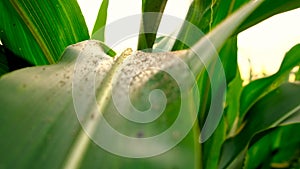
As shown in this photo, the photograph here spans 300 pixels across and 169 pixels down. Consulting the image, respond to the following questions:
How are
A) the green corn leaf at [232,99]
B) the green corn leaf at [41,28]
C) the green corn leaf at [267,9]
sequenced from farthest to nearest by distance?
1. the green corn leaf at [232,99]
2. the green corn leaf at [41,28]
3. the green corn leaf at [267,9]

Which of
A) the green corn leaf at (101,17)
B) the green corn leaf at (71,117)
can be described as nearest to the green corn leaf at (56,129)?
the green corn leaf at (71,117)

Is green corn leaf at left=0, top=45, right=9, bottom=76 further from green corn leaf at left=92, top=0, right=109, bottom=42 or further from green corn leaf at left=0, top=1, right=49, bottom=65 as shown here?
green corn leaf at left=92, top=0, right=109, bottom=42

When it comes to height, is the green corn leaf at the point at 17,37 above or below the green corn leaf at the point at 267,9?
below

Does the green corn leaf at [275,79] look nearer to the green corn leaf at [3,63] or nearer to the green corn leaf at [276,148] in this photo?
the green corn leaf at [276,148]

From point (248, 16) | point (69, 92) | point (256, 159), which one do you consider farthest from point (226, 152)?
point (69, 92)

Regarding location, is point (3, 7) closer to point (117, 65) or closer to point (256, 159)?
point (117, 65)

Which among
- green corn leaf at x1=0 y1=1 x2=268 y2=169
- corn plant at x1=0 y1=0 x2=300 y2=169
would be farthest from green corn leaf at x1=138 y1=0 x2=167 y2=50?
green corn leaf at x1=0 y1=1 x2=268 y2=169
